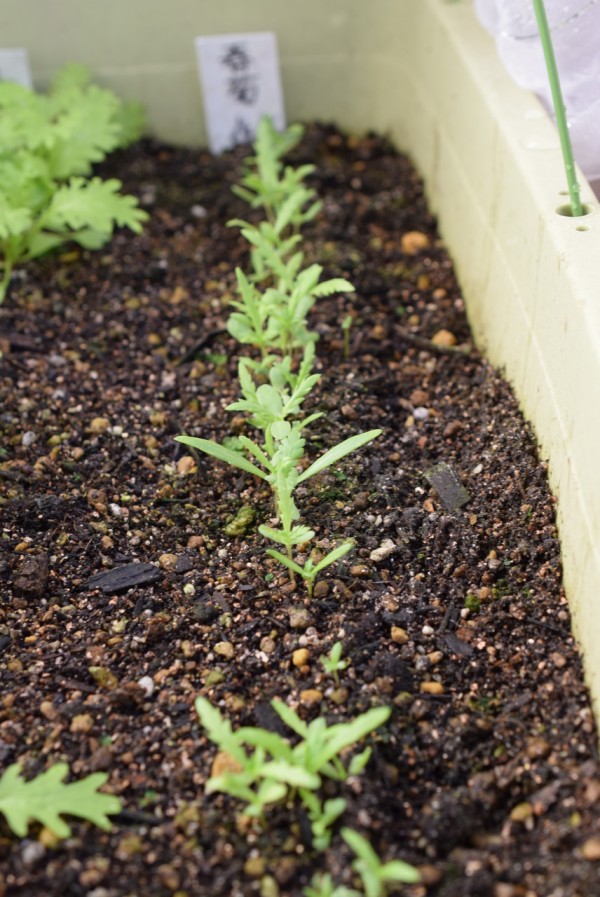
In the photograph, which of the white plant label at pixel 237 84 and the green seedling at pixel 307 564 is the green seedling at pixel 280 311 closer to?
the green seedling at pixel 307 564

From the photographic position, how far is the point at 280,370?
5.94ft

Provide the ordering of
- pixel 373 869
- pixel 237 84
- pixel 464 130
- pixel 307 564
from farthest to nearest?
pixel 237 84 → pixel 464 130 → pixel 307 564 → pixel 373 869

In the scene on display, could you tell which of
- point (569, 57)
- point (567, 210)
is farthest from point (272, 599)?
point (569, 57)

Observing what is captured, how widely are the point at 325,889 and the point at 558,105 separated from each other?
1.33 m

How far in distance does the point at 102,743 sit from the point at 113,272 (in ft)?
4.77

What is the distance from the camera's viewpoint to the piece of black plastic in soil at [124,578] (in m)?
1.69

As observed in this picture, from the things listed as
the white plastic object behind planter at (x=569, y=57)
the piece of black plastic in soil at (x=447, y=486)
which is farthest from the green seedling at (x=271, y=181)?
the piece of black plastic in soil at (x=447, y=486)

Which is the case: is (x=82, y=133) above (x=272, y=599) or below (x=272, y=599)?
above

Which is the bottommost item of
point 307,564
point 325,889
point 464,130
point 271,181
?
point 325,889

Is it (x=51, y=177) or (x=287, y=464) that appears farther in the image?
(x=51, y=177)

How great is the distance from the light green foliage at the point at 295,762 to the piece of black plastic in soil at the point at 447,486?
1.92ft

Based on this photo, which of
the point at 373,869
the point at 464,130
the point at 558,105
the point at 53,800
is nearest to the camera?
the point at 373,869

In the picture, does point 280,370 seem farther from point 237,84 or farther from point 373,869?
point 237,84

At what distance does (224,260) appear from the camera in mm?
2576
